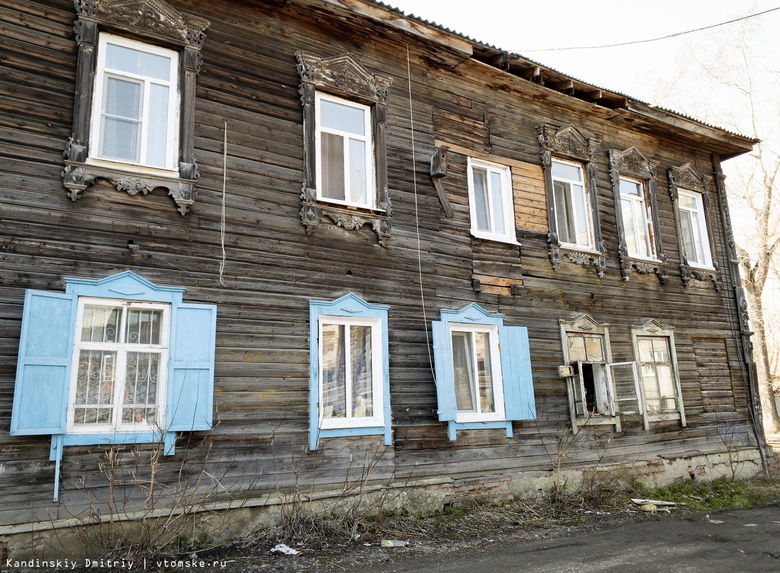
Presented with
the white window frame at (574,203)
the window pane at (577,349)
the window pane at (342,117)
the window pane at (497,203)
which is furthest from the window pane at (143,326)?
the white window frame at (574,203)

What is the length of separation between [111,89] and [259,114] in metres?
1.90

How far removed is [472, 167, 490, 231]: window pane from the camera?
1072 centimetres

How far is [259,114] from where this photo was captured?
27.9 ft

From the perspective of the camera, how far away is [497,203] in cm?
1100

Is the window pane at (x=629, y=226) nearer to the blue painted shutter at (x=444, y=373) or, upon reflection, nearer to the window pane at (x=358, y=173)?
the blue painted shutter at (x=444, y=373)

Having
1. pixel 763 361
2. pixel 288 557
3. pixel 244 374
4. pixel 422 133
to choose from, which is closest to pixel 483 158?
pixel 422 133

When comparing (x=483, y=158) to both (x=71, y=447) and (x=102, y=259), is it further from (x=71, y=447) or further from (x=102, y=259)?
(x=71, y=447)

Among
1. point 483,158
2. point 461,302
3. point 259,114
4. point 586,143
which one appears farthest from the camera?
point 586,143

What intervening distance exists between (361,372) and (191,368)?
97.6 inches

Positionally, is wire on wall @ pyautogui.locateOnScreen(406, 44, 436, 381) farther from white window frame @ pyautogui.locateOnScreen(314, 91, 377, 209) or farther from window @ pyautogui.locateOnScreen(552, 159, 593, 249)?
window @ pyautogui.locateOnScreen(552, 159, 593, 249)

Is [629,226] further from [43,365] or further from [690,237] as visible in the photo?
[43,365]

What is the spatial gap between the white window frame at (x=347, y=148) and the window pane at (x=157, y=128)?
2.13 m

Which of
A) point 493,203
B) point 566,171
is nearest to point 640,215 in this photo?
point 566,171

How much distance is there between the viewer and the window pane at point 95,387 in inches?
264
